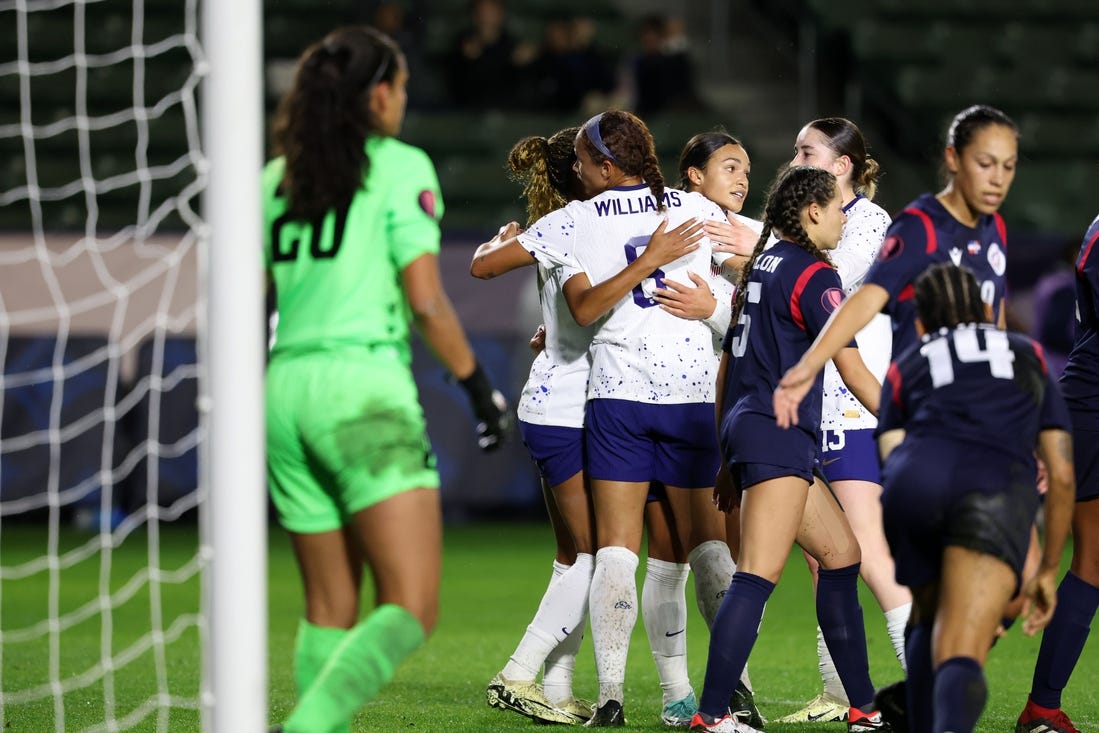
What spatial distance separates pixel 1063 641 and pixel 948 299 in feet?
5.96

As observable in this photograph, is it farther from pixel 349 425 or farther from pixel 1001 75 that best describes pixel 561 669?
pixel 1001 75

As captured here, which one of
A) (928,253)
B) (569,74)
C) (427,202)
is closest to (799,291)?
(928,253)

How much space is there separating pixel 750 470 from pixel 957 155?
1.17 m

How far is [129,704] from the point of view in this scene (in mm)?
5836

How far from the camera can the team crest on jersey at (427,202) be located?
381cm

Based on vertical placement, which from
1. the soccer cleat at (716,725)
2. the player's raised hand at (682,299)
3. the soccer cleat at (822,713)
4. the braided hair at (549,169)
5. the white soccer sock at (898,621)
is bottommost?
the soccer cleat at (822,713)

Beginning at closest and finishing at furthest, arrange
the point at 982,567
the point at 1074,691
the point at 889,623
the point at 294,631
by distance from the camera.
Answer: the point at 982,567, the point at 889,623, the point at 1074,691, the point at 294,631

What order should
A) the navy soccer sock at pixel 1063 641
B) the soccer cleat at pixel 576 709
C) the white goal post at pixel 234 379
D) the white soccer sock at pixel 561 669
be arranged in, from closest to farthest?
the white goal post at pixel 234 379 < the navy soccer sock at pixel 1063 641 < the soccer cleat at pixel 576 709 < the white soccer sock at pixel 561 669

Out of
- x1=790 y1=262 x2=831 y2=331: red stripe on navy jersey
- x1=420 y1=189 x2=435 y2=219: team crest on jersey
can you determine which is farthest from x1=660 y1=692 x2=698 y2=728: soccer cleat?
x1=420 y1=189 x2=435 y2=219: team crest on jersey

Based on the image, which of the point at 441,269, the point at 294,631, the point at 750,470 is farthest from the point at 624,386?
the point at 441,269

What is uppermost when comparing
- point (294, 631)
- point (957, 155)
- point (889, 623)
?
point (957, 155)

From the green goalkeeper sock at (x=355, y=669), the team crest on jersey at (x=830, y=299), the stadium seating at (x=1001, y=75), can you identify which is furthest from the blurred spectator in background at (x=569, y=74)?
the green goalkeeper sock at (x=355, y=669)

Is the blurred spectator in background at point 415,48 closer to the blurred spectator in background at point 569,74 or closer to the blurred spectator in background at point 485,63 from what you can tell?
the blurred spectator in background at point 485,63

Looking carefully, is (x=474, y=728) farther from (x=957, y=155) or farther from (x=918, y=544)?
(x=957, y=155)
